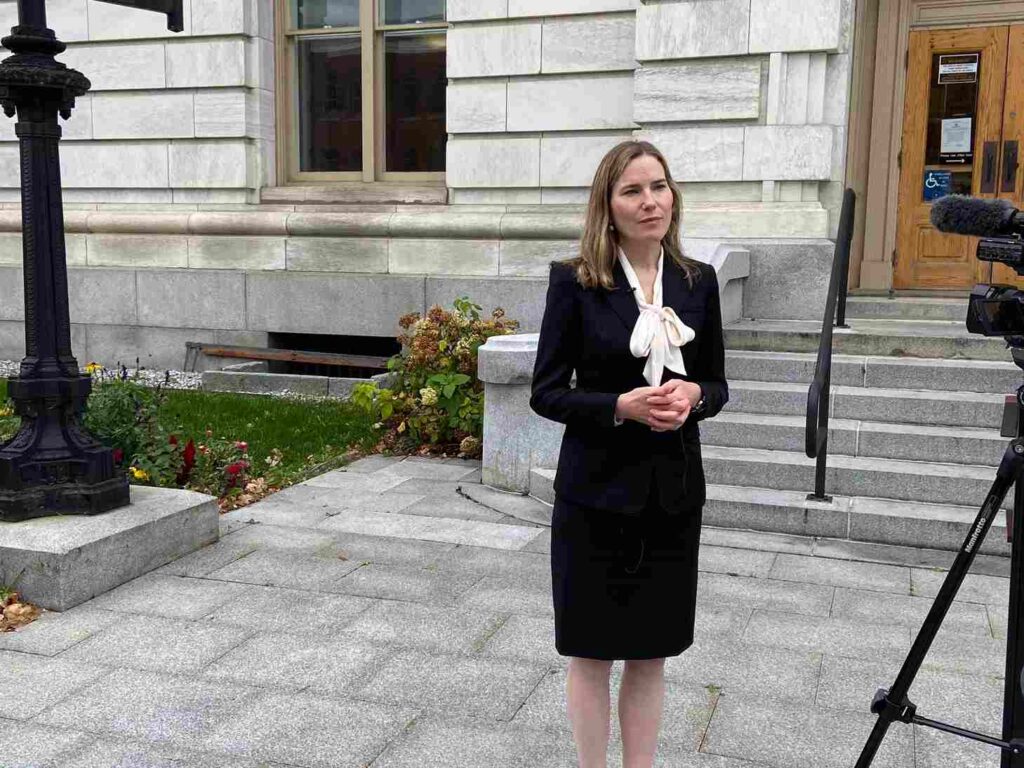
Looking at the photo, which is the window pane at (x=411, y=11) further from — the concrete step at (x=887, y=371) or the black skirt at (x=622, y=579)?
the black skirt at (x=622, y=579)

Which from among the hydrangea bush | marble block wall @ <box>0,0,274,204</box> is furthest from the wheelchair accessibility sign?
marble block wall @ <box>0,0,274,204</box>

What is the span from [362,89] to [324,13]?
37.1 inches

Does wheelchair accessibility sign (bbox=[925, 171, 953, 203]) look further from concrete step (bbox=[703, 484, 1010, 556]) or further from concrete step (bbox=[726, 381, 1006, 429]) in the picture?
concrete step (bbox=[703, 484, 1010, 556])

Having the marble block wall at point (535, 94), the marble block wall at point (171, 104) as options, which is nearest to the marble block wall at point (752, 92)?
the marble block wall at point (535, 94)

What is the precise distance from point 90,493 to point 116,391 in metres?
1.35

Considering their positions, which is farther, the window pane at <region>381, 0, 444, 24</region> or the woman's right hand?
the window pane at <region>381, 0, 444, 24</region>

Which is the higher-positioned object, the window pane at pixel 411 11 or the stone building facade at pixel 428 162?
the window pane at pixel 411 11

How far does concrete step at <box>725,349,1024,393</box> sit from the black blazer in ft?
14.6

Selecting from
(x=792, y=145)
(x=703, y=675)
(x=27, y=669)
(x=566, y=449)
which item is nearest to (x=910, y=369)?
(x=792, y=145)

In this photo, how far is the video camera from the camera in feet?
7.97

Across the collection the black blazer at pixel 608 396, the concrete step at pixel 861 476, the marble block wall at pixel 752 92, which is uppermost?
the marble block wall at pixel 752 92

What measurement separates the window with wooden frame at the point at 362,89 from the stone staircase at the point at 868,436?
4.66 meters

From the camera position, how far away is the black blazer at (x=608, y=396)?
2.73 m

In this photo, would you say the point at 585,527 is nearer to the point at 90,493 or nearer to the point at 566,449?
the point at 566,449
